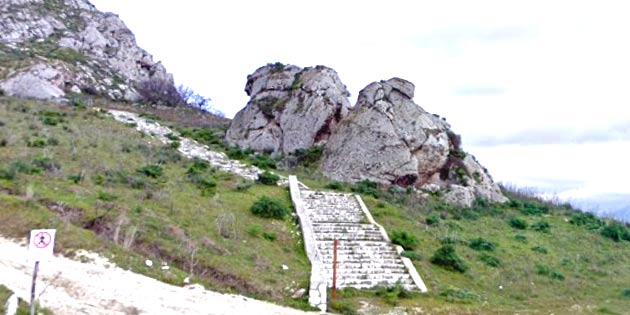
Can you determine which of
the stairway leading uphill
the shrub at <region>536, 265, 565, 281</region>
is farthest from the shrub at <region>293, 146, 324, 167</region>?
the shrub at <region>536, 265, 565, 281</region>

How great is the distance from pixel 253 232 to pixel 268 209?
7.96 ft

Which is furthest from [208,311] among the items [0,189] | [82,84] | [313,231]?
[82,84]

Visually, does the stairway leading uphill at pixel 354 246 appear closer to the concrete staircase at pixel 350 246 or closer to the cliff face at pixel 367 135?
the concrete staircase at pixel 350 246

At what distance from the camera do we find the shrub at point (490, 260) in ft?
67.8

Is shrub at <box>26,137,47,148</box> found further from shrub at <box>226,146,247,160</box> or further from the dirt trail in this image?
the dirt trail

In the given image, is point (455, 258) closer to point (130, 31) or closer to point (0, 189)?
point (0, 189)

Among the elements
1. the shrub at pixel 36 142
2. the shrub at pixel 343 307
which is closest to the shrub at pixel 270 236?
the shrub at pixel 343 307

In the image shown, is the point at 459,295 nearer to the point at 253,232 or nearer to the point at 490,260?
the point at 490,260

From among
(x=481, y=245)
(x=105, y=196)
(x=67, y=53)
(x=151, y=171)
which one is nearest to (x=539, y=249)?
(x=481, y=245)

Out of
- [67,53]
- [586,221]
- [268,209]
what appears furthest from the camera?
[67,53]

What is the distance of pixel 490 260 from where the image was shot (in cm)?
2086

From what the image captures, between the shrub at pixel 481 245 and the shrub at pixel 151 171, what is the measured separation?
14464mm

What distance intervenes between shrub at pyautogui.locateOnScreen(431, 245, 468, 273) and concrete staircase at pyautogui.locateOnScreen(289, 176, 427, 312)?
4.76 ft

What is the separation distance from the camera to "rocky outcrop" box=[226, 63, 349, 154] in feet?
119
